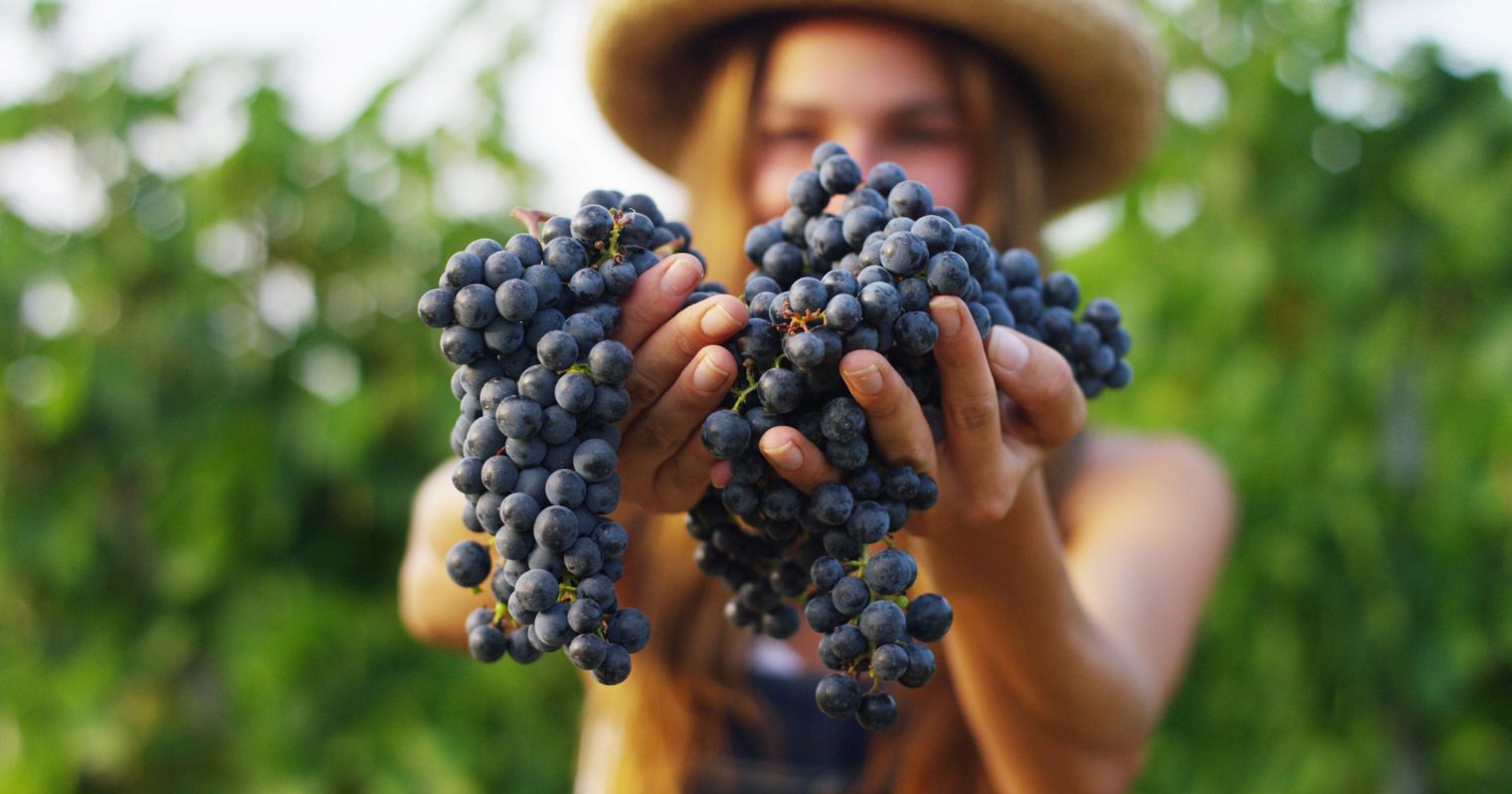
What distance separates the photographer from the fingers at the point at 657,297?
867 mm

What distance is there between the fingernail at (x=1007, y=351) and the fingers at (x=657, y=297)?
26cm

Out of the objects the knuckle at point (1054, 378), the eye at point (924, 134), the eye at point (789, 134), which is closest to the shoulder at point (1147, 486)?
the eye at point (924, 134)

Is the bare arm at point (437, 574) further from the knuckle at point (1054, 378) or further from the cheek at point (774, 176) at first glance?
the knuckle at point (1054, 378)

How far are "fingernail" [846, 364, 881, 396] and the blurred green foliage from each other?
1812 mm

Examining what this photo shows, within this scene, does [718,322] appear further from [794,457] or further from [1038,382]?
[1038,382]

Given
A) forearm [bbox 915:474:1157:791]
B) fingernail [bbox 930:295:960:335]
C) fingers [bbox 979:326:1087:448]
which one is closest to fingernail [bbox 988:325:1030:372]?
fingers [bbox 979:326:1087:448]

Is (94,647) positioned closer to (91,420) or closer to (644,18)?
(91,420)

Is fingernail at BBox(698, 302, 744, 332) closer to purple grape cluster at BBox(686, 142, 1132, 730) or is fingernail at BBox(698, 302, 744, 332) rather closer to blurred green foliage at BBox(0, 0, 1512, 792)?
purple grape cluster at BBox(686, 142, 1132, 730)

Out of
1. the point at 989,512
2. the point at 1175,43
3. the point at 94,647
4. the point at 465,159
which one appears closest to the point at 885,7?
the point at 989,512

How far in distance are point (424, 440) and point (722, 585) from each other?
1059mm

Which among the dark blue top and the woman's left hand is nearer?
the woman's left hand

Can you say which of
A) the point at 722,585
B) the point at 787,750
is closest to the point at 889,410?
the point at 722,585

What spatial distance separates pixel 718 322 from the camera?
84cm

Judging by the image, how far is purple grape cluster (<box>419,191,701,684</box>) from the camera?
812 millimetres
